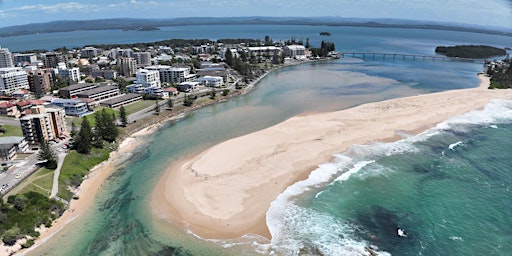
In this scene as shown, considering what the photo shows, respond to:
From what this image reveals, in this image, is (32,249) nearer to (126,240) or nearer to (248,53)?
(126,240)

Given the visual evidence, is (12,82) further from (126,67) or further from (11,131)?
(11,131)

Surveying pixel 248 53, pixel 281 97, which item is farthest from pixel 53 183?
pixel 248 53

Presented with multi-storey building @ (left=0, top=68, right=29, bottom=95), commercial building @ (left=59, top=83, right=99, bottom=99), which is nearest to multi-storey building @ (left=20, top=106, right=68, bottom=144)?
commercial building @ (left=59, top=83, right=99, bottom=99)

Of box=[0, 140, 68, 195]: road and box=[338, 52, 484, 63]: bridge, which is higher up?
box=[338, 52, 484, 63]: bridge

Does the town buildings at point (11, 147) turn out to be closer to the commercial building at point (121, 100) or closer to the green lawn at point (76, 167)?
the green lawn at point (76, 167)

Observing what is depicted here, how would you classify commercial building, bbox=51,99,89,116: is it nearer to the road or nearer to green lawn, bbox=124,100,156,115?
green lawn, bbox=124,100,156,115

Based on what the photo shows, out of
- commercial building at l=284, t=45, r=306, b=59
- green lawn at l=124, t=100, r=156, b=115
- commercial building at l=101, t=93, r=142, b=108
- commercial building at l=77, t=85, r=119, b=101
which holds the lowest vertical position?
green lawn at l=124, t=100, r=156, b=115

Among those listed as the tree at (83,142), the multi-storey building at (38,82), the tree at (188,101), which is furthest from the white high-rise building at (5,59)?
the tree at (83,142)

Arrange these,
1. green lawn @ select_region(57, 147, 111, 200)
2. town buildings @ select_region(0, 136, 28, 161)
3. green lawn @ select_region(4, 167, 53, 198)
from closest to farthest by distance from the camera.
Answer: green lawn @ select_region(4, 167, 53, 198) < green lawn @ select_region(57, 147, 111, 200) < town buildings @ select_region(0, 136, 28, 161)
